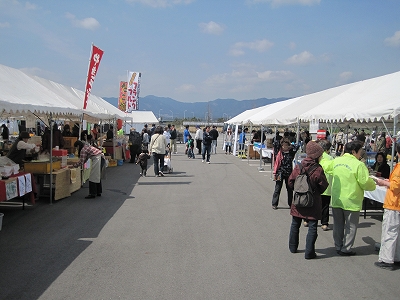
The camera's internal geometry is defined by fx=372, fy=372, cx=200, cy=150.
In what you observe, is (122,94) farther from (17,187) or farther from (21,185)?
Result: (17,187)

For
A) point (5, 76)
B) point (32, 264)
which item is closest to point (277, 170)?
point (32, 264)

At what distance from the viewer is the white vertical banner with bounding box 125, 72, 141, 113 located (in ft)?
71.8

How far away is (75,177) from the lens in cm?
1005

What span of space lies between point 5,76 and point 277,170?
6809 mm

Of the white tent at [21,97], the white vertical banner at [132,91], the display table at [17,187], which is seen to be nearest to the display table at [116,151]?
the white vertical banner at [132,91]

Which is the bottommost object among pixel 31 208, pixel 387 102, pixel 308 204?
pixel 31 208

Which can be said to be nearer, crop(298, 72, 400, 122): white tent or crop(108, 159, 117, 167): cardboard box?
crop(298, 72, 400, 122): white tent

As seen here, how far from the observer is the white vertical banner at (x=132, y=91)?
861 inches

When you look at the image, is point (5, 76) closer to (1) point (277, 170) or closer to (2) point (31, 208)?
(2) point (31, 208)

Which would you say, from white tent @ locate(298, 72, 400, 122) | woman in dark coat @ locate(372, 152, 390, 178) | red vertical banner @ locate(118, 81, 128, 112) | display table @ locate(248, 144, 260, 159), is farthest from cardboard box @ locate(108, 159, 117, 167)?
woman in dark coat @ locate(372, 152, 390, 178)

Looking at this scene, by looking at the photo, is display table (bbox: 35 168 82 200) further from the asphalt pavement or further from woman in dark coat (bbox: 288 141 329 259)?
woman in dark coat (bbox: 288 141 329 259)

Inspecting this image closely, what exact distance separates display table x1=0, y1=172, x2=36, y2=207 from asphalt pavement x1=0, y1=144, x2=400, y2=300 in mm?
472

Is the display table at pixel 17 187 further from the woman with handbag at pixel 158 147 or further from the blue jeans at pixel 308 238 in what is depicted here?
the woman with handbag at pixel 158 147

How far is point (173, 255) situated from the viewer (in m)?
5.35
